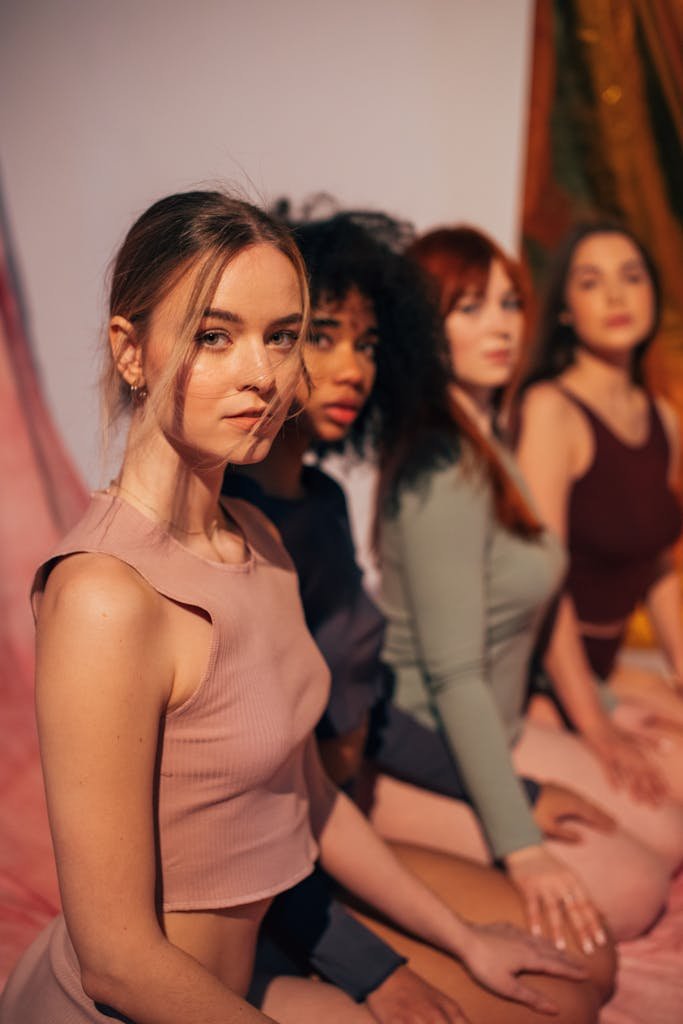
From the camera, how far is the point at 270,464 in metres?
1.11

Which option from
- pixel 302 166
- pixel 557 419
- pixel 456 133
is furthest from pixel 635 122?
pixel 557 419

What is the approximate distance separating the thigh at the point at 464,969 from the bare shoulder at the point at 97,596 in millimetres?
536

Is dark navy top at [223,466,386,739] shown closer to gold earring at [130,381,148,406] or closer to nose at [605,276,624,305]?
gold earring at [130,381,148,406]

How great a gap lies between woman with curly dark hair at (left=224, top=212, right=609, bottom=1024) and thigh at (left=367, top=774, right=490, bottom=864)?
42mm

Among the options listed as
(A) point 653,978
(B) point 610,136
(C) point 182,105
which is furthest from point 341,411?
(B) point 610,136

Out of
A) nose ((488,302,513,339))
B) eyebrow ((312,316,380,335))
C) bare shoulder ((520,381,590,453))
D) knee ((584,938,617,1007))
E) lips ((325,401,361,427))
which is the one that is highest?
eyebrow ((312,316,380,335))

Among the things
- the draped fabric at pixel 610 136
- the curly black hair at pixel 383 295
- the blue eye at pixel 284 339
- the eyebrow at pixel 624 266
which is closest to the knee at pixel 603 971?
the curly black hair at pixel 383 295

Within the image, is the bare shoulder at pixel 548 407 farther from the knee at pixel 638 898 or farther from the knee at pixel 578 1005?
the knee at pixel 578 1005

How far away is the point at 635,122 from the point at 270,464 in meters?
1.51

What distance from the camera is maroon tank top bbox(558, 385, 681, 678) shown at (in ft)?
5.55

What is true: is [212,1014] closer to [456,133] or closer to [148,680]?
[148,680]

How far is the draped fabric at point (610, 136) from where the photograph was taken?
2102 millimetres

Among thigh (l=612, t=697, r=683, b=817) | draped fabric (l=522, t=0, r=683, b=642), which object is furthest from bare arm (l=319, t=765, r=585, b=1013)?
draped fabric (l=522, t=0, r=683, b=642)

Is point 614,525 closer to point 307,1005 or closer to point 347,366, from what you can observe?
point 347,366
